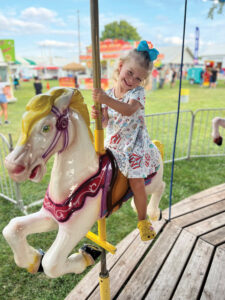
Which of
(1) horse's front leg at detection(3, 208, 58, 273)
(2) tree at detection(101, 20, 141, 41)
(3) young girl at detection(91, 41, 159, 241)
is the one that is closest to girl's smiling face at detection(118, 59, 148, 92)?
(3) young girl at detection(91, 41, 159, 241)

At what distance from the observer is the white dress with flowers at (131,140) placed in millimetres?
1358

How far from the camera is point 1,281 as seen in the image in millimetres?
2104

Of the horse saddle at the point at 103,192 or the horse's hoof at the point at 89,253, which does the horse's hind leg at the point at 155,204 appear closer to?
the horse saddle at the point at 103,192

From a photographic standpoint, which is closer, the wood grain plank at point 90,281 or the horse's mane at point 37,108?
the horse's mane at point 37,108

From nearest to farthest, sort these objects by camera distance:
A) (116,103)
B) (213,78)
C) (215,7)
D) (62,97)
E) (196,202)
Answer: (62,97)
(116,103)
(215,7)
(196,202)
(213,78)

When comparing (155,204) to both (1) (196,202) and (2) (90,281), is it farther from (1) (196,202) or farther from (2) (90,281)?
(1) (196,202)

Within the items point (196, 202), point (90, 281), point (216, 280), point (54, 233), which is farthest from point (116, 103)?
point (196, 202)

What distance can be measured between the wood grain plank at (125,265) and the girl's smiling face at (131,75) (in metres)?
1.47

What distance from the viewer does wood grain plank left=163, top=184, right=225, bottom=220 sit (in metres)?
2.75

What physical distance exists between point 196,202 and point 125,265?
4.10 ft

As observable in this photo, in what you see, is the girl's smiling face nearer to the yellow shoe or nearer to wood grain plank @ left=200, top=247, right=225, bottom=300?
the yellow shoe

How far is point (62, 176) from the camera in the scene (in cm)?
121

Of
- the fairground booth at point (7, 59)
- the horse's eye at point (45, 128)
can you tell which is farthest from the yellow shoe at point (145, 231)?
the fairground booth at point (7, 59)

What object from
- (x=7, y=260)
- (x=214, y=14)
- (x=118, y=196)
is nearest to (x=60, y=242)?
(x=118, y=196)
